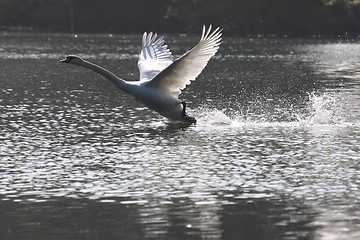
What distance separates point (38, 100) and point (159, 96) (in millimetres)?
9386

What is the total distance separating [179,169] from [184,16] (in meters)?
109

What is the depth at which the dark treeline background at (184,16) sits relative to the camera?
120375 mm

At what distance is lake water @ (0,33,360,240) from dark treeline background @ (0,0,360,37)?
8684 cm

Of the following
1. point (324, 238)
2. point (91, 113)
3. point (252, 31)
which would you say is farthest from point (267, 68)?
point (252, 31)

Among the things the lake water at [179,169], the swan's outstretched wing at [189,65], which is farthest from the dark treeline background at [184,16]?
the swan's outstretched wing at [189,65]

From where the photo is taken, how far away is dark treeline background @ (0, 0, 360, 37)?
120 metres

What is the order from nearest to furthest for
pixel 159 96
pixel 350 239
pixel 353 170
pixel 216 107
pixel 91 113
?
pixel 350 239
pixel 353 170
pixel 159 96
pixel 91 113
pixel 216 107

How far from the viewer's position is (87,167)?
1800 cm

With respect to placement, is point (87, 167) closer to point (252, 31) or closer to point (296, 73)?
point (296, 73)

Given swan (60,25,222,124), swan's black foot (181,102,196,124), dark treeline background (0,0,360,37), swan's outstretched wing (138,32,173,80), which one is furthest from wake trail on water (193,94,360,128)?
dark treeline background (0,0,360,37)

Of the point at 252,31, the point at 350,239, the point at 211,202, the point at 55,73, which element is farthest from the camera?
the point at 252,31

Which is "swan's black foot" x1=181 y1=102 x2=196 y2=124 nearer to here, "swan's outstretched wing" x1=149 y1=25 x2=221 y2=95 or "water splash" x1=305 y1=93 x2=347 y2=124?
"swan's outstretched wing" x1=149 y1=25 x2=221 y2=95

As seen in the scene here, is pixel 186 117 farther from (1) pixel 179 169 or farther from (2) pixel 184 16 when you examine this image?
(2) pixel 184 16

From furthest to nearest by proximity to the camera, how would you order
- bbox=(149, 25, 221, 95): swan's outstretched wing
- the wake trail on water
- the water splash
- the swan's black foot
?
the water splash → the wake trail on water → the swan's black foot → bbox=(149, 25, 221, 95): swan's outstretched wing
